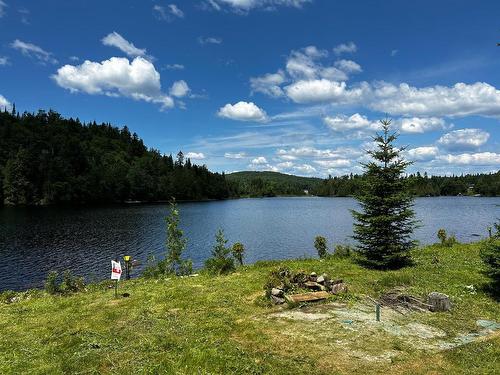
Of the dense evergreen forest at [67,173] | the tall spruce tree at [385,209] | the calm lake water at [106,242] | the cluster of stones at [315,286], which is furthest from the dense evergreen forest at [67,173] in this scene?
the cluster of stones at [315,286]

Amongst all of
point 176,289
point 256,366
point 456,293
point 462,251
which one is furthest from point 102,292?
point 462,251

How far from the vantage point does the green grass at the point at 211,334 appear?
31.9ft

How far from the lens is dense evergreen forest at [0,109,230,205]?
413 ft

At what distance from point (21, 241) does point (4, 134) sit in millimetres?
125334

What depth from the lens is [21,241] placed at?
162 feet

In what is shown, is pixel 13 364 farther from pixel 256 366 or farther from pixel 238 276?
pixel 238 276

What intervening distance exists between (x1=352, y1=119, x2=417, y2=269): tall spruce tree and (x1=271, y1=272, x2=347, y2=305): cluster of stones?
228 inches

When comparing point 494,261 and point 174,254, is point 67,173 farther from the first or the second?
point 494,261

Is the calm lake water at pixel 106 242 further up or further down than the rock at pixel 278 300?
further down

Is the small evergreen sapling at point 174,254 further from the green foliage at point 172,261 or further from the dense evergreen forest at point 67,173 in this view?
the dense evergreen forest at point 67,173

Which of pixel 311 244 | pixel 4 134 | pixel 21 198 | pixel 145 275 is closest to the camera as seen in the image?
pixel 145 275

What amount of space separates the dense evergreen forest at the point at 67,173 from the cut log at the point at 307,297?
129454 mm

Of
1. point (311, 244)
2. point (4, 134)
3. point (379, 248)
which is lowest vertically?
point (311, 244)

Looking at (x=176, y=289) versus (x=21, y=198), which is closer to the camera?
(x=176, y=289)
